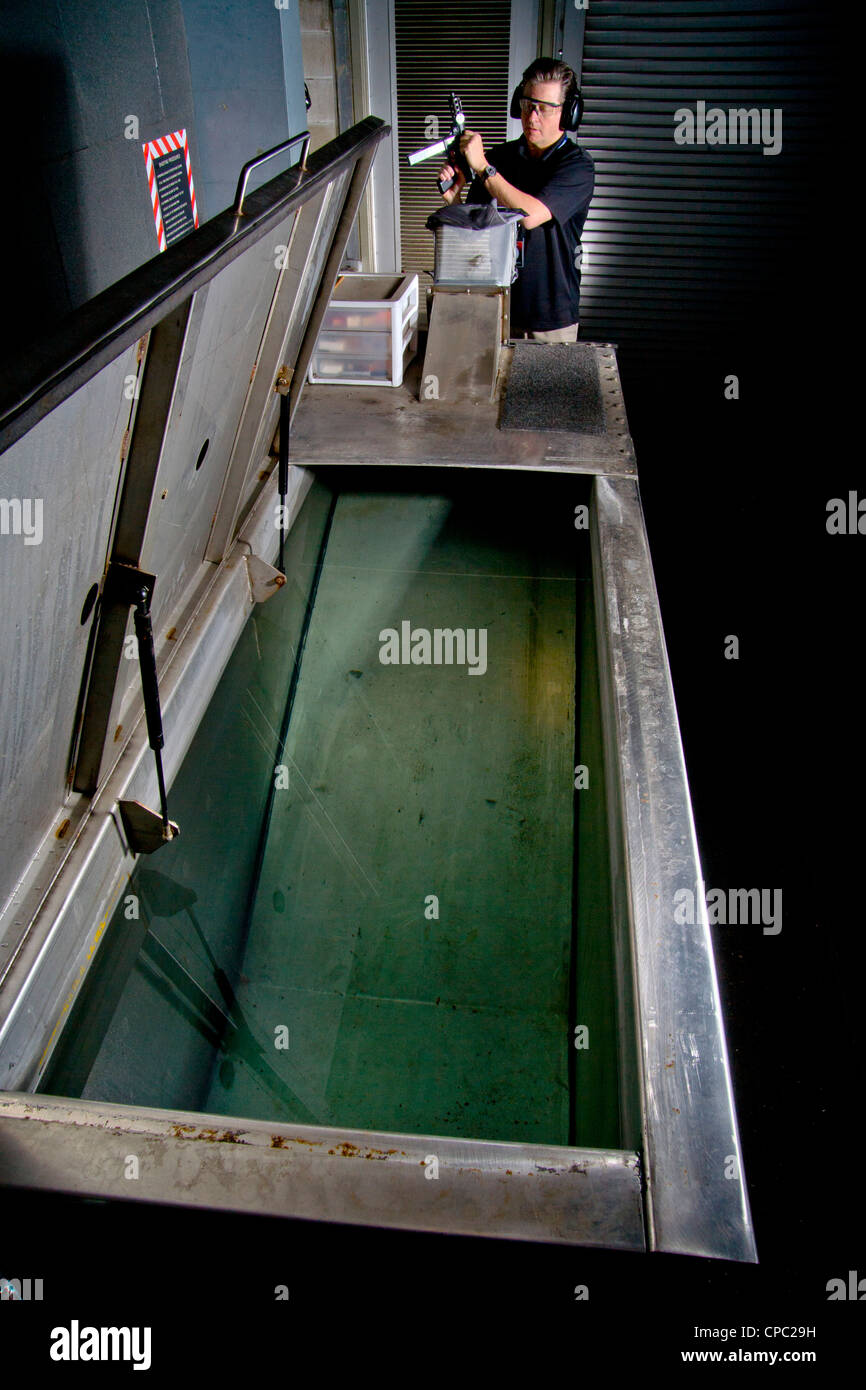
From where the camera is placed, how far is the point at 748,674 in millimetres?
3525

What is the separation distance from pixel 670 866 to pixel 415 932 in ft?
2.89

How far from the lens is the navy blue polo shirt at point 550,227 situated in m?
3.49

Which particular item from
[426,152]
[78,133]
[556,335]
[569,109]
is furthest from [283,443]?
[569,109]

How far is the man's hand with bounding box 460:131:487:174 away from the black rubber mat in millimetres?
708

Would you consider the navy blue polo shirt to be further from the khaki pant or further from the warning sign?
the warning sign

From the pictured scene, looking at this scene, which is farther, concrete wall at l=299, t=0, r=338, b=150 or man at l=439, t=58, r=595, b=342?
concrete wall at l=299, t=0, r=338, b=150

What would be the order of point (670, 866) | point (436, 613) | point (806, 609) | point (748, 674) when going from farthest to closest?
1. point (806, 609)
2. point (748, 674)
3. point (436, 613)
4. point (670, 866)

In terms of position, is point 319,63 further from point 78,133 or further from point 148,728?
point 148,728

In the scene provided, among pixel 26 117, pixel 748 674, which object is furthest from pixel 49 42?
pixel 748 674

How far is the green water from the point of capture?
1800 millimetres

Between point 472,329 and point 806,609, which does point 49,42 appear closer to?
point 472,329

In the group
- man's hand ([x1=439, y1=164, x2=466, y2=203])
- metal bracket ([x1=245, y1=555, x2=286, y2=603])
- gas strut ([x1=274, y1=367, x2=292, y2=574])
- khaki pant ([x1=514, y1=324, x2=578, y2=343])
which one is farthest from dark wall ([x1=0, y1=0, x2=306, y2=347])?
khaki pant ([x1=514, y1=324, x2=578, y2=343])

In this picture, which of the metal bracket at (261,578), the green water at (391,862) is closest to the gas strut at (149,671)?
the green water at (391,862)

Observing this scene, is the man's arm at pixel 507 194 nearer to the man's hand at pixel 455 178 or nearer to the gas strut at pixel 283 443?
the man's hand at pixel 455 178
